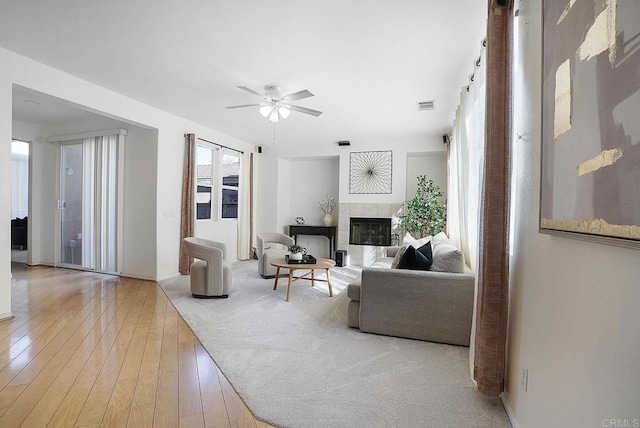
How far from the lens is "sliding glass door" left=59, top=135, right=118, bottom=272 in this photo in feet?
17.7

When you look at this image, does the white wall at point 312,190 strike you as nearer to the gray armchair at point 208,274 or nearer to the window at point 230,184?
the window at point 230,184

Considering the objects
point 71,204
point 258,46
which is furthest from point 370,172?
point 71,204

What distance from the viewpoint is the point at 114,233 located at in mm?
5348

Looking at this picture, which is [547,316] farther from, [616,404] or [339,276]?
[339,276]

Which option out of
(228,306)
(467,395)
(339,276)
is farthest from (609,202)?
(339,276)

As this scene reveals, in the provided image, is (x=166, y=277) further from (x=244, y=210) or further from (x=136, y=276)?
(x=244, y=210)

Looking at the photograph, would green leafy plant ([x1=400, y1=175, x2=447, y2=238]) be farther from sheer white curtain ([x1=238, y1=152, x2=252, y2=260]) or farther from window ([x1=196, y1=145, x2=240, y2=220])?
window ([x1=196, y1=145, x2=240, y2=220])

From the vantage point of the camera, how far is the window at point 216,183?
608cm

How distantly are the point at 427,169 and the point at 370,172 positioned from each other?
1.16 meters

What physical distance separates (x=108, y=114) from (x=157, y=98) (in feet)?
2.04

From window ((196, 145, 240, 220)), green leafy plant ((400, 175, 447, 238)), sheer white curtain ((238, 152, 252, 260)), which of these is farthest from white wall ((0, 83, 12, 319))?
green leafy plant ((400, 175, 447, 238))

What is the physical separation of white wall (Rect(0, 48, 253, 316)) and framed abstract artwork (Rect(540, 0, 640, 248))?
431 cm

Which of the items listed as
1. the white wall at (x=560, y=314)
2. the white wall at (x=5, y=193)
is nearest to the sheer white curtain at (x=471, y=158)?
the white wall at (x=560, y=314)

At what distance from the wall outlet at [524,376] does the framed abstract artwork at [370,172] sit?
16.7 ft
